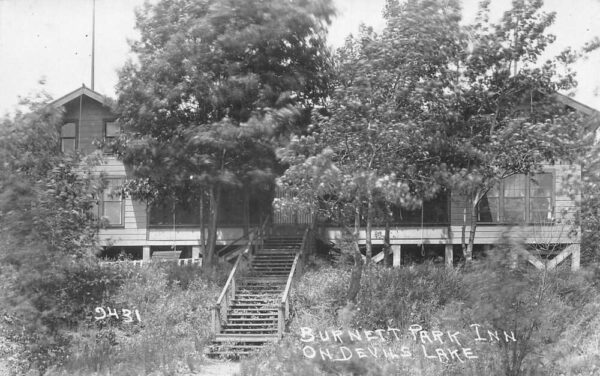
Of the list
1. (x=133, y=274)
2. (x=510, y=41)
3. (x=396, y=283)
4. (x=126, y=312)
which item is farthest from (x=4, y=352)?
(x=510, y=41)

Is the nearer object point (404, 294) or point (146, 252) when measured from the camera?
point (404, 294)

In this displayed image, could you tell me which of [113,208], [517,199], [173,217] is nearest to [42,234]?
[173,217]

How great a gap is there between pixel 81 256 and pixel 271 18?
10069mm

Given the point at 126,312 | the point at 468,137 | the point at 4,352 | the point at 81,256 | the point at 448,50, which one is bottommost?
the point at 4,352

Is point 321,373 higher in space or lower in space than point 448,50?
lower

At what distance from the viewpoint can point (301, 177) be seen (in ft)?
56.3

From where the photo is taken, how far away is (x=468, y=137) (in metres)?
20.4

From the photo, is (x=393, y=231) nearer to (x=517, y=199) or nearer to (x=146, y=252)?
(x=517, y=199)

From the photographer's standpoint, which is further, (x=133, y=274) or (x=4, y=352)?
(x=133, y=274)

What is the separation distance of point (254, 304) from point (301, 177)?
402 cm

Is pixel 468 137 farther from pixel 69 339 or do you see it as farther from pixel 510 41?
pixel 69 339

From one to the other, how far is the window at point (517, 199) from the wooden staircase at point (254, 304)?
7014 mm

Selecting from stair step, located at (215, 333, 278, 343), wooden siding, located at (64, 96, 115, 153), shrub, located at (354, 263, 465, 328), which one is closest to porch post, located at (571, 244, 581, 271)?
shrub, located at (354, 263, 465, 328)

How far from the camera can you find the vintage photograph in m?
13.1
